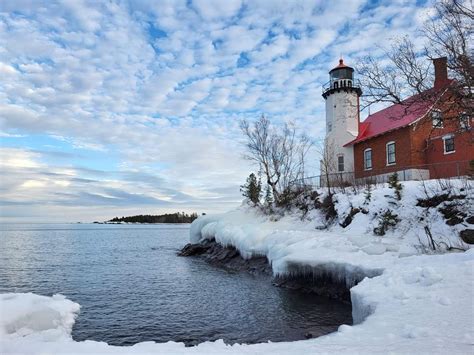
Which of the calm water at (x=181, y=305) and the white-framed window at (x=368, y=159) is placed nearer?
the calm water at (x=181, y=305)

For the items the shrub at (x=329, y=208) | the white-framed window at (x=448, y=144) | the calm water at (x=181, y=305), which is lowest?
the calm water at (x=181, y=305)

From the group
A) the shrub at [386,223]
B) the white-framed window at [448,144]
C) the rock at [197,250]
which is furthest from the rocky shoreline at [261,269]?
the white-framed window at [448,144]

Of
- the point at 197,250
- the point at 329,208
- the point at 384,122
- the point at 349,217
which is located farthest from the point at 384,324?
the point at 384,122

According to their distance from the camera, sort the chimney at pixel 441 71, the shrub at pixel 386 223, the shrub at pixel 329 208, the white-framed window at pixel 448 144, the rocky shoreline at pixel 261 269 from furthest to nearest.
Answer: the white-framed window at pixel 448 144, the shrub at pixel 329 208, the shrub at pixel 386 223, the chimney at pixel 441 71, the rocky shoreline at pixel 261 269

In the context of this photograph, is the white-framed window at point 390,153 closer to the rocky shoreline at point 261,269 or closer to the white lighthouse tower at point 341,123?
the white lighthouse tower at point 341,123

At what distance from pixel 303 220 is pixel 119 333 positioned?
16056 millimetres

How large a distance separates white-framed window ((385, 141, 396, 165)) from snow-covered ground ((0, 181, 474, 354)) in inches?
389

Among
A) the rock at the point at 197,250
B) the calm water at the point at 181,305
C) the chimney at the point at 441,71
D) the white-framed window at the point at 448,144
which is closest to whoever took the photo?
the calm water at the point at 181,305

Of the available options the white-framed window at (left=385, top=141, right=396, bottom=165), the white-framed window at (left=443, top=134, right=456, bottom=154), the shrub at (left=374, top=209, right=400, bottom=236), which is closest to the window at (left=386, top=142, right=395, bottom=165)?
the white-framed window at (left=385, top=141, right=396, bottom=165)

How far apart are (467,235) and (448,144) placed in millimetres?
13690

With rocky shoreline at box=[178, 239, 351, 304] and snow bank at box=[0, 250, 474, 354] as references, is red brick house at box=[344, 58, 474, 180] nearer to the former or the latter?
rocky shoreline at box=[178, 239, 351, 304]

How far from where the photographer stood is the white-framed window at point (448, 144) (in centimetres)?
2456

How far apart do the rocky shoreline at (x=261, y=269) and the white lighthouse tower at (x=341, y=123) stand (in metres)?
13.4

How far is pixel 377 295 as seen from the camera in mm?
7926
